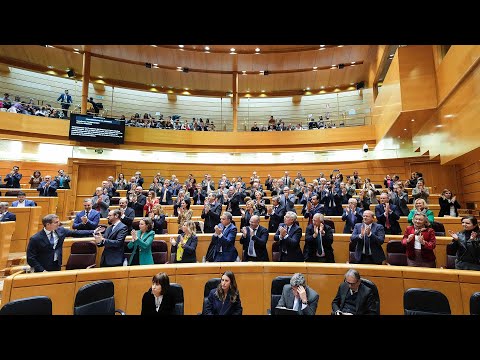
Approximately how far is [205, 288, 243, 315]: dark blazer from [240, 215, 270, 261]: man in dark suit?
1382mm

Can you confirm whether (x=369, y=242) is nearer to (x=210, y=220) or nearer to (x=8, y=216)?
(x=210, y=220)

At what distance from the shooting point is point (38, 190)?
26.6ft

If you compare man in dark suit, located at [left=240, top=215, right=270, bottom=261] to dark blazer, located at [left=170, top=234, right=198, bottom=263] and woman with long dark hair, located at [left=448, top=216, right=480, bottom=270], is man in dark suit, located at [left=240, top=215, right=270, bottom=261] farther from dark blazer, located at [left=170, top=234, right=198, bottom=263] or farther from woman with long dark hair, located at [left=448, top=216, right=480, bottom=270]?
woman with long dark hair, located at [left=448, top=216, right=480, bottom=270]

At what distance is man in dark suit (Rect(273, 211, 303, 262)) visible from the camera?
3898 mm

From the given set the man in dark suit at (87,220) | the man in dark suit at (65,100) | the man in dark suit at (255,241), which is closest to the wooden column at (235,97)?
the man in dark suit at (65,100)

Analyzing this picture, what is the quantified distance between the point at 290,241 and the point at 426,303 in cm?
172

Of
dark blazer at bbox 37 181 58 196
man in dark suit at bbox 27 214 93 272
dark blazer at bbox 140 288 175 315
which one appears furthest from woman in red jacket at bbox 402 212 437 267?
dark blazer at bbox 37 181 58 196

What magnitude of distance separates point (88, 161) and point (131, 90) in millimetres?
5249

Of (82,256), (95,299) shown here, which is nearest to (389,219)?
(95,299)
